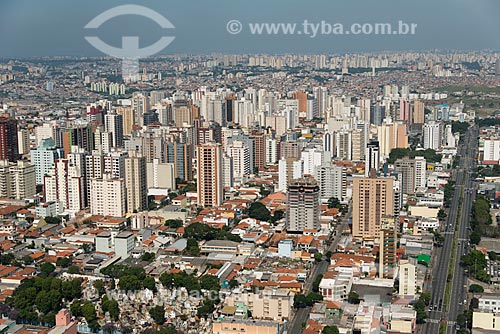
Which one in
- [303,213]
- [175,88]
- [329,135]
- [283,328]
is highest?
[175,88]

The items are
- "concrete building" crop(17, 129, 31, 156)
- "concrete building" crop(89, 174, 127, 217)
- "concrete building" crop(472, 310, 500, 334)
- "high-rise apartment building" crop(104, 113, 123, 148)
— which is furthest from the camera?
"high-rise apartment building" crop(104, 113, 123, 148)

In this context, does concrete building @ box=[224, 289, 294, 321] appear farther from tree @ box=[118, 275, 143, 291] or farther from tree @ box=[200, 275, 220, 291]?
tree @ box=[118, 275, 143, 291]

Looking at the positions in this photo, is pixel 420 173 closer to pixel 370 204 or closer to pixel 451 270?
pixel 370 204

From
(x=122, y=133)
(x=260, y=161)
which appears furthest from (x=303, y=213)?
(x=122, y=133)

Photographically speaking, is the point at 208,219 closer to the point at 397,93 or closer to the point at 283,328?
the point at 283,328

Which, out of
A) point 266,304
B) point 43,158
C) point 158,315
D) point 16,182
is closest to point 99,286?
point 158,315

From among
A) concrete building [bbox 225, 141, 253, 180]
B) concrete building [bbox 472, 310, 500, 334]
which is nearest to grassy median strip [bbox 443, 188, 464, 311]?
concrete building [bbox 472, 310, 500, 334]
